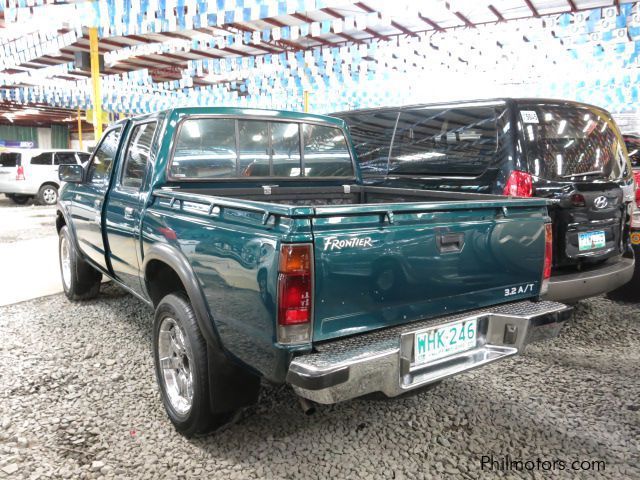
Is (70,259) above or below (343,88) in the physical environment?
below

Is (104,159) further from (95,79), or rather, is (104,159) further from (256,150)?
(95,79)

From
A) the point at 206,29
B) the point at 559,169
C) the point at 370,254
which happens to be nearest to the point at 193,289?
the point at 370,254

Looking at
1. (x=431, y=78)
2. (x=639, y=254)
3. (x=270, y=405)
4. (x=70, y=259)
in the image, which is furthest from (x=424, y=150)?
(x=431, y=78)

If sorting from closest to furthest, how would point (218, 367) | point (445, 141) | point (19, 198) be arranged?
point (218, 367) < point (445, 141) < point (19, 198)

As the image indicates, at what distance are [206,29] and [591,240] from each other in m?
12.1

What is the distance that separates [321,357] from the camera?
1.90 m

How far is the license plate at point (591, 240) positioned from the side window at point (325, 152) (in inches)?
68.9

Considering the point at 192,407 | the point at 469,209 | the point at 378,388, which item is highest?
the point at 469,209

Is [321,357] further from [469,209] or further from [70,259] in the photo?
[70,259]

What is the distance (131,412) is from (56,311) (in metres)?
2.21

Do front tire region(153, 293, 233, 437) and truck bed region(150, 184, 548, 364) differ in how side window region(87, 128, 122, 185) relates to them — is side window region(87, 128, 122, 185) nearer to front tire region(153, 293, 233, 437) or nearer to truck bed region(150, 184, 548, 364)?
truck bed region(150, 184, 548, 364)

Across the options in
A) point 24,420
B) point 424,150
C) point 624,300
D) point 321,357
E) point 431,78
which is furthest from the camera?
point 431,78

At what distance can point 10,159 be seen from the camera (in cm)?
1372

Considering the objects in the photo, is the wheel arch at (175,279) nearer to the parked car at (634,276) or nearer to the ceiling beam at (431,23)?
the parked car at (634,276)
